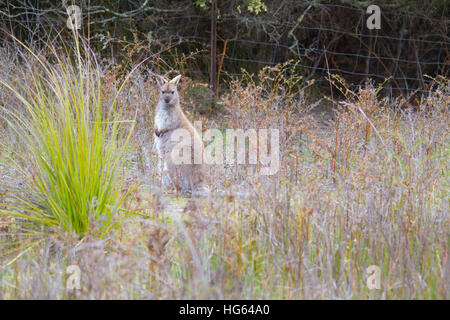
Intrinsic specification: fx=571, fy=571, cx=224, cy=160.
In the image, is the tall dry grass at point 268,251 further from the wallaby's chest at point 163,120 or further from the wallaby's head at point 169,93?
the wallaby's head at point 169,93

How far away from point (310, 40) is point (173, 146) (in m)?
6.45

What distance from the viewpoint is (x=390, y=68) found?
11.2 m

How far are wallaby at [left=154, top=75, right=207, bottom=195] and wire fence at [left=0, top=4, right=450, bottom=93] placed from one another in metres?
4.19

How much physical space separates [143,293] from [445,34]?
9.26 metres

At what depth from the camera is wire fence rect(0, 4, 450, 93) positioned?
32.7ft

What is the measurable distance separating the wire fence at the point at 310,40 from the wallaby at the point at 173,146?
4193 millimetres

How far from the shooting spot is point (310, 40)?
1102cm

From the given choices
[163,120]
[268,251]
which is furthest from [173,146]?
[268,251]

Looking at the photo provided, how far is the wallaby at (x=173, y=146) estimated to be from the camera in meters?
5.07

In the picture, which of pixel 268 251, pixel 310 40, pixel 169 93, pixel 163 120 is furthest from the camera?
pixel 310 40

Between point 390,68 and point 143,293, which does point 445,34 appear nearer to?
point 390,68

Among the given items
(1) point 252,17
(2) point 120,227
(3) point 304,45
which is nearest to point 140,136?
(2) point 120,227

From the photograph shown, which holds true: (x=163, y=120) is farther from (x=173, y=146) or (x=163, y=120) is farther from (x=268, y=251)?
(x=268, y=251)

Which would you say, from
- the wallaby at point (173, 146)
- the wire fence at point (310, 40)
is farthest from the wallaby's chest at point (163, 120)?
the wire fence at point (310, 40)
